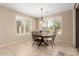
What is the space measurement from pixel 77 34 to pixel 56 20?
127 centimetres

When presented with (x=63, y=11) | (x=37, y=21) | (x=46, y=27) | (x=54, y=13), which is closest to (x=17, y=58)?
(x=46, y=27)

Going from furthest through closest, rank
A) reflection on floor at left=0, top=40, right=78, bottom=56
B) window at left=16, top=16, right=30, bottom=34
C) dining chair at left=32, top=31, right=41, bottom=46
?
window at left=16, top=16, right=30, bottom=34, dining chair at left=32, top=31, right=41, bottom=46, reflection on floor at left=0, top=40, right=78, bottom=56

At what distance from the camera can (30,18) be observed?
491 cm

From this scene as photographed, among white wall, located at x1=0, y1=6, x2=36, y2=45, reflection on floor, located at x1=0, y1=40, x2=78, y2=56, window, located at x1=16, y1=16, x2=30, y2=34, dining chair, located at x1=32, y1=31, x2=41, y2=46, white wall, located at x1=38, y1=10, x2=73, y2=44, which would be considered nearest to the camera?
reflection on floor, located at x1=0, y1=40, x2=78, y2=56

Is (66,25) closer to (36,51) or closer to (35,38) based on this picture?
(35,38)

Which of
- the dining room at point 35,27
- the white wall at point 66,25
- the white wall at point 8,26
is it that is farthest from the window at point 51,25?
the white wall at point 8,26

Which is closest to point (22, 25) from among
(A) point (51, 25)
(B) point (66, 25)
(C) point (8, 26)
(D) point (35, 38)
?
(C) point (8, 26)

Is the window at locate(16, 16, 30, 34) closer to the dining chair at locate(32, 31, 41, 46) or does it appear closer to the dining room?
the dining room

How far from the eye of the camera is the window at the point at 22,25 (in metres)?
4.81

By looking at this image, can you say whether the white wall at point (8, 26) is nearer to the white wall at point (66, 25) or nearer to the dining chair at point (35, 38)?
the dining chair at point (35, 38)

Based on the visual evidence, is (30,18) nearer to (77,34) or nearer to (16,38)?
(16,38)

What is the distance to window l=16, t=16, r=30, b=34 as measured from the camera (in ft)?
15.8

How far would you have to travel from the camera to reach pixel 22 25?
4797mm

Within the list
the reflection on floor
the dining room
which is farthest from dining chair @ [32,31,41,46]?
the reflection on floor
